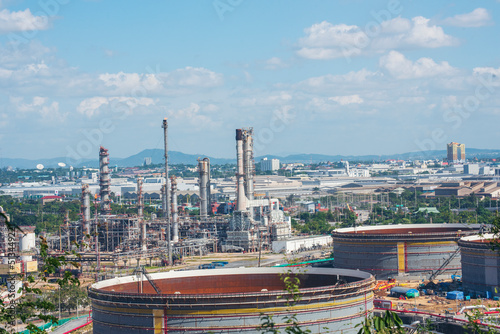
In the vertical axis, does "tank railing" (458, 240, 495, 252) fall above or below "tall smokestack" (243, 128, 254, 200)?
below

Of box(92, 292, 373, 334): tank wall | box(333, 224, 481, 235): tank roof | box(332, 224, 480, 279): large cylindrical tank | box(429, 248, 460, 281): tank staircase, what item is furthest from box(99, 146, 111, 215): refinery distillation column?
box(92, 292, 373, 334): tank wall

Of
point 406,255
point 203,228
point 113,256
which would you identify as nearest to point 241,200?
point 203,228

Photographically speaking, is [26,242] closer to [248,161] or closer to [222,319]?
[248,161]

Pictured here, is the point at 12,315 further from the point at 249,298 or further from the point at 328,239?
the point at 328,239

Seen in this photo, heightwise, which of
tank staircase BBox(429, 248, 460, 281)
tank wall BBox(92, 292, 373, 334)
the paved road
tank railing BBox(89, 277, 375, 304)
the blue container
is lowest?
the paved road

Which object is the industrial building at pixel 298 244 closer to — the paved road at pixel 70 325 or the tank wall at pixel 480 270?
the tank wall at pixel 480 270

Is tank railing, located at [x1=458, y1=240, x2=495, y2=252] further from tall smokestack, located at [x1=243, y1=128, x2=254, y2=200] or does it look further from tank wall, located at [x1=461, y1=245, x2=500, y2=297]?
tall smokestack, located at [x1=243, y1=128, x2=254, y2=200]
